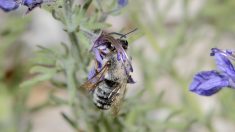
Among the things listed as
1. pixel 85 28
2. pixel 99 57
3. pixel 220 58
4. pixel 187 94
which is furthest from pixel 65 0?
pixel 187 94

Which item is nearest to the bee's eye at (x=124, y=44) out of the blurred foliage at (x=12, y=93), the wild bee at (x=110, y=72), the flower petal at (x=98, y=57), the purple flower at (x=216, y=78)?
the wild bee at (x=110, y=72)

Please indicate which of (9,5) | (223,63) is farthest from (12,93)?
(223,63)

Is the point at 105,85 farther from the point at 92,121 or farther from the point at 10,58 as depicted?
the point at 10,58

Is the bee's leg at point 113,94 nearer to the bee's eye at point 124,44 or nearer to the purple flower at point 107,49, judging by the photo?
the purple flower at point 107,49

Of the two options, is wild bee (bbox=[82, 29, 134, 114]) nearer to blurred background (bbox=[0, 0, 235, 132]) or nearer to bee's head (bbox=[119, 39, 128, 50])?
bee's head (bbox=[119, 39, 128, 50])

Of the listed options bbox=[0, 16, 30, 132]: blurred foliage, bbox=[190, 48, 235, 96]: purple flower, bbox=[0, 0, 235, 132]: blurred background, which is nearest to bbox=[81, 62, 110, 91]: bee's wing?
bbox=[0, 0, 235, 132]: blurred background

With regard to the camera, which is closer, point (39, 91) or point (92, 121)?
point (92, 121)

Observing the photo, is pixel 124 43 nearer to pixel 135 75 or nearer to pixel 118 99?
pixel 118 99
